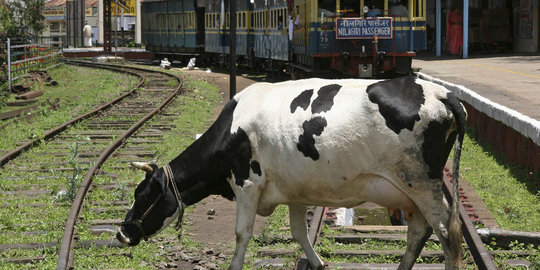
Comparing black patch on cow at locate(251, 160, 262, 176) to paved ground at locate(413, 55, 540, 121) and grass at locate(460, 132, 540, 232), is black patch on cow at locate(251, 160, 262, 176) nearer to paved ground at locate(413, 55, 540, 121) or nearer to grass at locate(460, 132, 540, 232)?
grass at locate(460, 132, 540, 232)

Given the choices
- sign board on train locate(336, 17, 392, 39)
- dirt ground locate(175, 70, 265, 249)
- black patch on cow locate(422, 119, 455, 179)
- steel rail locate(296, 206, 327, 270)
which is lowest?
dirt ground locate(175, 70, 265, 249)

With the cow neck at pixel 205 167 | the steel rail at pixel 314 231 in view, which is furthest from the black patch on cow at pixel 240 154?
the steel rail at pixel 314 231

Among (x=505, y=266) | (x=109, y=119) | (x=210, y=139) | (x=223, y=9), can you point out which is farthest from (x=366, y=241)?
(x=223, y=9)

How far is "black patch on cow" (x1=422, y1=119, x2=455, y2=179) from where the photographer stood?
18.1ft

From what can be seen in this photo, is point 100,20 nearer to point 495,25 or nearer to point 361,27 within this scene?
point 495,25

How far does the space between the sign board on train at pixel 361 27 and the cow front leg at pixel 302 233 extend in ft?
54.8

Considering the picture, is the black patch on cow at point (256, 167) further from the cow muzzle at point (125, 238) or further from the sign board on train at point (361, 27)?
the sign board on train at point (361, 27)

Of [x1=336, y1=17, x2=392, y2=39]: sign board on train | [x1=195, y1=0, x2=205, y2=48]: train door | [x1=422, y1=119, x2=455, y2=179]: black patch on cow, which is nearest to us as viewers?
[x1=422, y1=119, x2=455, y2=179]: black patch on cow

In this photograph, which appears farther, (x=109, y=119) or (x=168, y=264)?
(x=109, y=119)

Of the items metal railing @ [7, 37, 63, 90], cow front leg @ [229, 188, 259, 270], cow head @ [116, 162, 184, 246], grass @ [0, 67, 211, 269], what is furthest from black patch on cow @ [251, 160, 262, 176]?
metal railing @ [7, 37, 63, 90]

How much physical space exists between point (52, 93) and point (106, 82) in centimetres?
379

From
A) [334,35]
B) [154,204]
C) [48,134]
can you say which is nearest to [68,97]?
[334,35]

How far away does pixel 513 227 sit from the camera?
8.20 m

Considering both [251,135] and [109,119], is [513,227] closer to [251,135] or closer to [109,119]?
[251,135]
